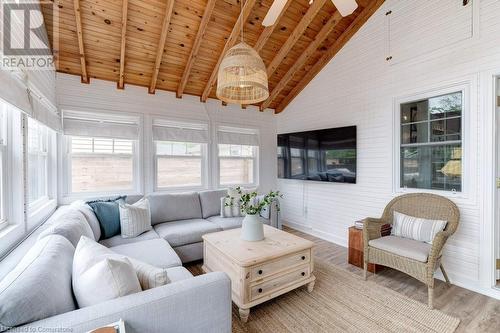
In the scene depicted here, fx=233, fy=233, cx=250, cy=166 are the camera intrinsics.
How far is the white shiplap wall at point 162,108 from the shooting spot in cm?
346

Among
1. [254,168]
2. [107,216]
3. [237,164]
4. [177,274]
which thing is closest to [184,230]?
[107,216]

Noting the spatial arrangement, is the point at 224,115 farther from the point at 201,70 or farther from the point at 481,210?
the point at 481,210

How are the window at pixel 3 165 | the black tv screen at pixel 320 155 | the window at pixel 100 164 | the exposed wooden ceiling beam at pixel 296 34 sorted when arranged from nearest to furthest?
the window at pixel 3 165 → the exposed wooden ceiling beam at pixel 296 34 → the window at pixel 100 164 → the black tv screen at pixel 320 155

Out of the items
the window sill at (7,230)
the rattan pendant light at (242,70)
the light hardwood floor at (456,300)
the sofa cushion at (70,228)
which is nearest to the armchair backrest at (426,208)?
the light hardwood floor at (456,300)

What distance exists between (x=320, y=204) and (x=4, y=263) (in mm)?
4054

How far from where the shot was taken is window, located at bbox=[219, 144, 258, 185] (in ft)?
15.8

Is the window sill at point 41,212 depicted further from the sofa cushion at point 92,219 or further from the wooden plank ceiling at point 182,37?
the wooden plank ceiling at point 182,37

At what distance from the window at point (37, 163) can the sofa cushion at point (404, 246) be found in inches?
148

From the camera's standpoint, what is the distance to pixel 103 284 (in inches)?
46.3

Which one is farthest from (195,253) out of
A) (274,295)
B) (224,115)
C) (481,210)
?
(481,210)

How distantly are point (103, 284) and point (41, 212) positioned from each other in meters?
2.07

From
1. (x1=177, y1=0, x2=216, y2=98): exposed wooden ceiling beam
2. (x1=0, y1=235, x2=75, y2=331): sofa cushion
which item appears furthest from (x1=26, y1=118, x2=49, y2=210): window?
(x1=177, y1=0, x2=216, y2=98): exposed wooden ceiling beam

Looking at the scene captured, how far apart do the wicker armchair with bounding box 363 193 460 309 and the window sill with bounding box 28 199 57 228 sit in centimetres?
350

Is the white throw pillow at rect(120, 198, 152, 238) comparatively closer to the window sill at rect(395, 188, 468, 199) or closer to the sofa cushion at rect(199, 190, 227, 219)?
the sofa cushion at rect(199, 190, 227, 219)
